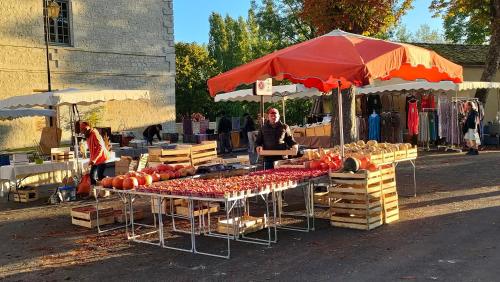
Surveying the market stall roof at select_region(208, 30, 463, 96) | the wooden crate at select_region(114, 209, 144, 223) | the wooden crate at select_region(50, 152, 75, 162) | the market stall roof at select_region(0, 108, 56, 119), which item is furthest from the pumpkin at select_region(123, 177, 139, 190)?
the market stall roof at select_region(0, 108, 56, 119)

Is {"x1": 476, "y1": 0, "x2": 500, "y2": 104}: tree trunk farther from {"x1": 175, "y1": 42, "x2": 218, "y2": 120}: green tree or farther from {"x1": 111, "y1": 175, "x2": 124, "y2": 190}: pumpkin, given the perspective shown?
{"x1": 175, "y1": 42, "x2": 218, "y2": 120}: green tree

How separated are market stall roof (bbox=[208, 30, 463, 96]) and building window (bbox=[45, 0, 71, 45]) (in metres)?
16.1

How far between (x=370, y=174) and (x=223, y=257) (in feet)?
8.41

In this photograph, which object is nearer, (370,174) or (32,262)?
(32,262)

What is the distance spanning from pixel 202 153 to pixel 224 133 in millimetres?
11336

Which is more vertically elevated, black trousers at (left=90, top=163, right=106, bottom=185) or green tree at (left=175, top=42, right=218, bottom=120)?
green tree at (left=175, top=42, right=218, bottom=120)

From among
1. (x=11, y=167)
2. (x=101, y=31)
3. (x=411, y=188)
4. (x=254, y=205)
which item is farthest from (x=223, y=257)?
(x=101, y=31)

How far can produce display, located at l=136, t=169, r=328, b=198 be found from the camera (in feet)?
21.0

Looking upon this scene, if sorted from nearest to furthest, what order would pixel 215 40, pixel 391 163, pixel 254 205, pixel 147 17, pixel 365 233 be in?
pixel 365 233, pixel 391 163, pixel 254 205, pixel 147 17, pixel 215 40

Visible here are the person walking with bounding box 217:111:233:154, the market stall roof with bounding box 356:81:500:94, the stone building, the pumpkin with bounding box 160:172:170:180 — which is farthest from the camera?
the person walking with bounding box 217:111:233:154

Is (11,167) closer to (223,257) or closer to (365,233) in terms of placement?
(223,257)

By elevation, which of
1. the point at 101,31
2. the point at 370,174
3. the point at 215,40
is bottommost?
the point at 370,174

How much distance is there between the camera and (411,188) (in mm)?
11516

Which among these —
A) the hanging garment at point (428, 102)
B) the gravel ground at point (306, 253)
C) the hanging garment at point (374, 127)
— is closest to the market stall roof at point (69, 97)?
the gravel ground at point (306, 253)
